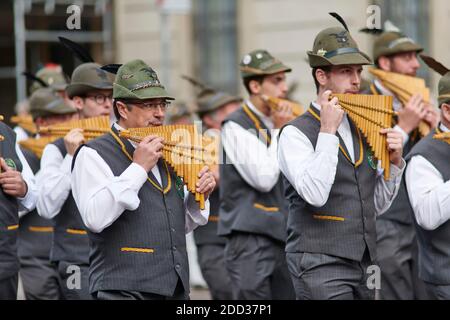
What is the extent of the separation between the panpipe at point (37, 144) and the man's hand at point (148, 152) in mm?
2693

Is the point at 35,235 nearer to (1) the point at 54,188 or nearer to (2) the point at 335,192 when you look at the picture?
(1) the point at 54,188

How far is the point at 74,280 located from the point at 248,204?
1499 mm

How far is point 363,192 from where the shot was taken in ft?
21.4

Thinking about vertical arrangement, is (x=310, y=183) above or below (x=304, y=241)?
above

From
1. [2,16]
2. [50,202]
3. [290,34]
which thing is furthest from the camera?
[2,16]

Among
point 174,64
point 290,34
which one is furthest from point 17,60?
point 290,34

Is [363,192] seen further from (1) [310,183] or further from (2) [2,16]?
(2) [2,16]

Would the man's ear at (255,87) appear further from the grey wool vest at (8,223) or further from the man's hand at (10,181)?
the man's hand at (10,181)

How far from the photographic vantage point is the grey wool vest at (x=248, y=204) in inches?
Answer: 329

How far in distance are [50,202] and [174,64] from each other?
9771 millimetres

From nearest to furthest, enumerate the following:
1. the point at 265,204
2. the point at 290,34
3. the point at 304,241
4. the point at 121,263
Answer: the point at 121,263 → the point at 304,241 → the point at 265,204 → the point at 290,34

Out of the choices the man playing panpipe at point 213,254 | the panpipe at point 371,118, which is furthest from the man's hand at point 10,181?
the man playing panpipe at point 213,254

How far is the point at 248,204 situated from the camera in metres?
8.43

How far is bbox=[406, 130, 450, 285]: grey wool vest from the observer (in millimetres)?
6582
